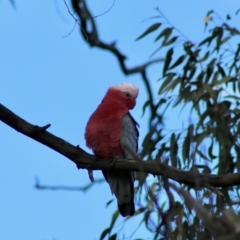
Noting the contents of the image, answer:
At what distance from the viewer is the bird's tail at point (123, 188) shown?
13.2ft

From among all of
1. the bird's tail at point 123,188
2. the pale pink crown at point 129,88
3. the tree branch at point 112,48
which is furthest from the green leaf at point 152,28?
the tree branch at point 112,48

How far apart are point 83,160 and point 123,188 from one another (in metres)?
1.07

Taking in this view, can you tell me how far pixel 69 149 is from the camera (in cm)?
289

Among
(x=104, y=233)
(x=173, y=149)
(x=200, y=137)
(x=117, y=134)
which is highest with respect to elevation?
(x=200, y=137)

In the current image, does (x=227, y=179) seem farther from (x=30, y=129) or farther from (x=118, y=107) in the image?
(x=118, y=107)

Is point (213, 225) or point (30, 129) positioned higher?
point (30, 129)

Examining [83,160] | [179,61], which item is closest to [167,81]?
[179,61]

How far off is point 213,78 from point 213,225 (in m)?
3.79

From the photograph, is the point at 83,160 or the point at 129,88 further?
the point at 129,88

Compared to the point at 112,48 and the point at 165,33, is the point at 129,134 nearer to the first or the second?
the point at 165,33

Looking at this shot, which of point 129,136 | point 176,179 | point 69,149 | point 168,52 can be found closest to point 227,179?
point 176,179

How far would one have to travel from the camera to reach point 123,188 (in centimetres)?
402

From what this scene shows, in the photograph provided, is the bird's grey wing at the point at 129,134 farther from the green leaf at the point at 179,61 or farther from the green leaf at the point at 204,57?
the green leaf at the point at 204,57

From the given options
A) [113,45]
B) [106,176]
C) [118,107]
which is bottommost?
[113,45]
